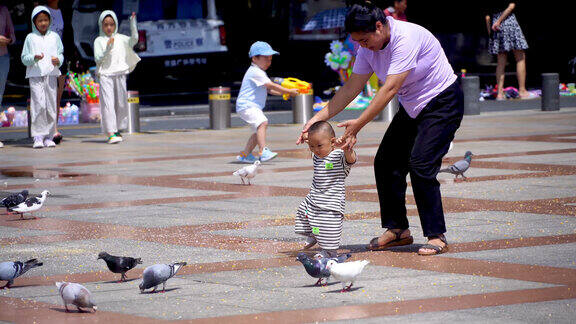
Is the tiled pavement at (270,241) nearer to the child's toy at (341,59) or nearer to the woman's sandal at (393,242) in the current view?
the woman's sandal at (393,242)

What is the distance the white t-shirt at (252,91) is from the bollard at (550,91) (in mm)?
8203

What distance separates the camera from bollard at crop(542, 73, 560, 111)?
797 inches

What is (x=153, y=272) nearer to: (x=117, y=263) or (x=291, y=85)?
(x=117, y=263)

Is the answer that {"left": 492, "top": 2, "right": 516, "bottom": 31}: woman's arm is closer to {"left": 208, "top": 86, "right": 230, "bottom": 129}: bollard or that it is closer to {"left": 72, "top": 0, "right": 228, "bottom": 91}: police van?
{"left": 208, "top": 86, "right": 230, "bottom": 129}: bollard

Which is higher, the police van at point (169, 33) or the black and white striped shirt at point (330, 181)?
the police van at point (169, 33)

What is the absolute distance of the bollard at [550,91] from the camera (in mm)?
20234

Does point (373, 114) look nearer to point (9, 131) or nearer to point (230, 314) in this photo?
point (230, 314)

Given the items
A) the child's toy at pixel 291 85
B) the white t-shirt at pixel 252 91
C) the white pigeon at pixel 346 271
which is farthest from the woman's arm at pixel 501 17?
the white pigeon at pixel 346 271

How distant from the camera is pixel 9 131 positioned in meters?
19.8

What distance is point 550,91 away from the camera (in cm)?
2042

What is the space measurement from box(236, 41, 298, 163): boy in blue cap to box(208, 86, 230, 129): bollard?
5486mm

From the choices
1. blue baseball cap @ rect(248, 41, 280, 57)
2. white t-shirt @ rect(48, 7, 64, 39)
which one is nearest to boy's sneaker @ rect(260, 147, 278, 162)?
blue baseball cap @ rect(248, 41, 280, 57)

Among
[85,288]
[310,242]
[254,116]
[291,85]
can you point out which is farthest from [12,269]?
[291,85]

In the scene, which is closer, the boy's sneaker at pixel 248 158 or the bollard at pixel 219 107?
the boy's sneaker at pixel 248 158
